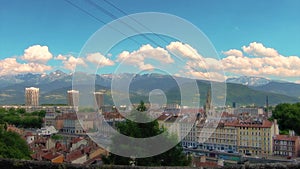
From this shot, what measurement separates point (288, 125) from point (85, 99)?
37.1m

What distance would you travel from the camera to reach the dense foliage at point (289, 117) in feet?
118

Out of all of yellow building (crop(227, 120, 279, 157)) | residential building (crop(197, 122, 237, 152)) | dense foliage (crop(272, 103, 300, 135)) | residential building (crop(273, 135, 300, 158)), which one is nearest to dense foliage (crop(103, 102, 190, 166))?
residential building (crop(273, 135, 300, 158))

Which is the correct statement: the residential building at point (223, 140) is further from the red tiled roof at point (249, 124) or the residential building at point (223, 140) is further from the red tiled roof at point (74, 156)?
the red tiled roof at point (74, 156)

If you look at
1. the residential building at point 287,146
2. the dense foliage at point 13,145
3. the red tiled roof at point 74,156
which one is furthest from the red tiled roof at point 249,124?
the dense foliage at point 13,145

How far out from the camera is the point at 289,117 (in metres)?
36.4

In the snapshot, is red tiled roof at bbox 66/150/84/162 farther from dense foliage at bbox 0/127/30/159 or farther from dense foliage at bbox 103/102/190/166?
dense foliage at bbox 103/102/190/166

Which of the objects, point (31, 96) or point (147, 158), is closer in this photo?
point (147, 158)

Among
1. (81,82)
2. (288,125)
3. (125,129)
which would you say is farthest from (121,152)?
(288,125)

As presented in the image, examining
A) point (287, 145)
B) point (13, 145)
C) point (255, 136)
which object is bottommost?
point (287, 145)

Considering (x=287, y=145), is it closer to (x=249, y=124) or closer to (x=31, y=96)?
(x=249, y=124)

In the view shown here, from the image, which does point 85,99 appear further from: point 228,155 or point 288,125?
point 288,125

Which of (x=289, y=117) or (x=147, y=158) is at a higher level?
(x=147, y=158)

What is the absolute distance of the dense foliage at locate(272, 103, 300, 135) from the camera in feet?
118

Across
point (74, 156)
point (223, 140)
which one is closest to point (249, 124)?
point (223, 140)
